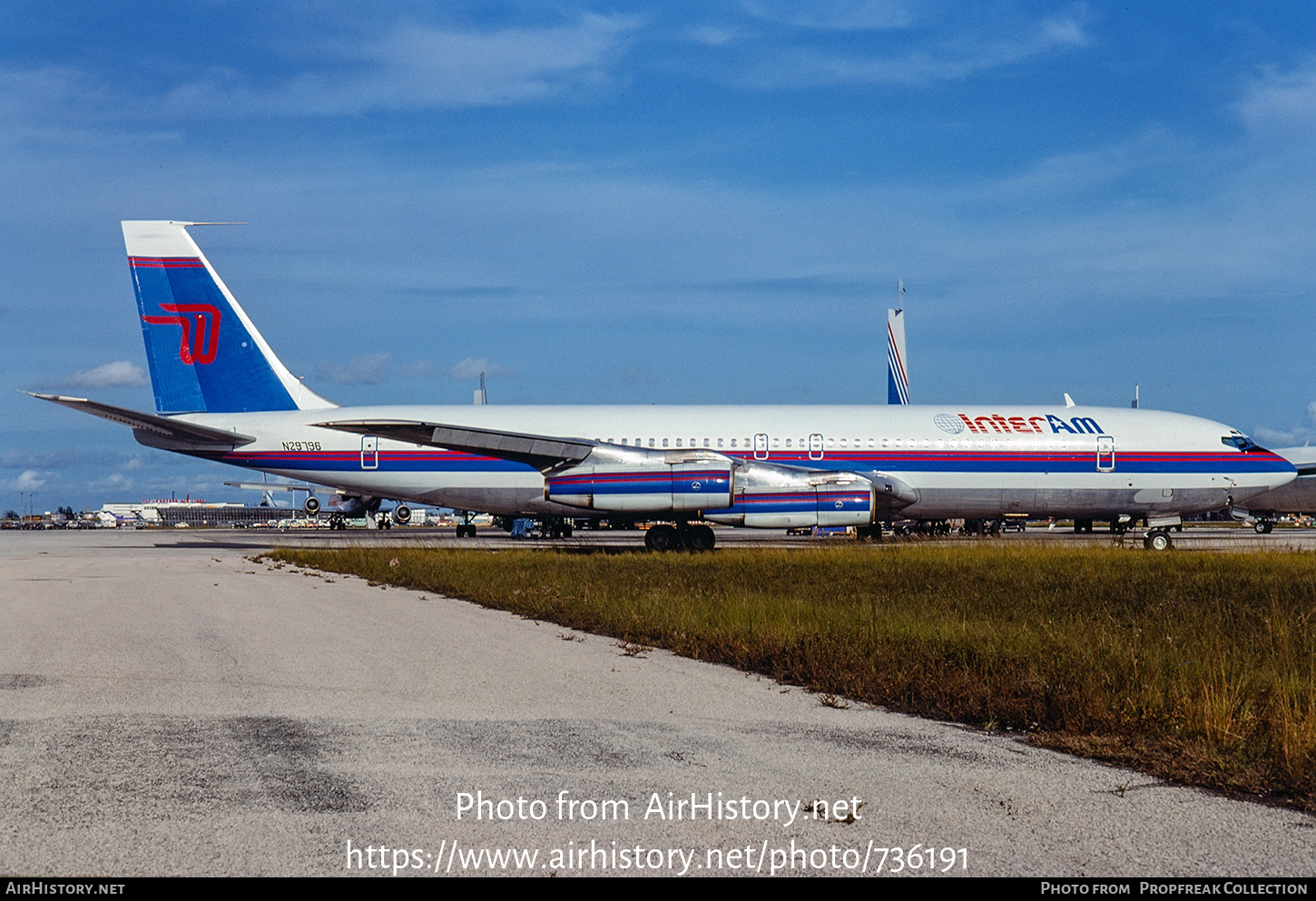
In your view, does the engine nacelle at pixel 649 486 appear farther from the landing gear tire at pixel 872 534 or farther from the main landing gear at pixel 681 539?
the landing gear tire at pixel 872 534

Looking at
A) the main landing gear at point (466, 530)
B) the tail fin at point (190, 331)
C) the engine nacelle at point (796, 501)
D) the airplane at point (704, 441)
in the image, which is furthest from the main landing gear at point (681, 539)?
the main landing gear at point (466, 530)

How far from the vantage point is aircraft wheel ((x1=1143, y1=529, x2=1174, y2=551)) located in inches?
1188

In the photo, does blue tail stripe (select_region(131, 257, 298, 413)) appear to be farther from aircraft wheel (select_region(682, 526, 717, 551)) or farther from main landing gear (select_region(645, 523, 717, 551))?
aircraft wheel (select_region(682, 526, 717, 551))

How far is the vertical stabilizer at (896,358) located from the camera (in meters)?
95.0

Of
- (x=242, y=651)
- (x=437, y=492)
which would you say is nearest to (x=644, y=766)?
(x=242, y=651)

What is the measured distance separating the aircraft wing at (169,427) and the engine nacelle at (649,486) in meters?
12.4

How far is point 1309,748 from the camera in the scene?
19.7 ft

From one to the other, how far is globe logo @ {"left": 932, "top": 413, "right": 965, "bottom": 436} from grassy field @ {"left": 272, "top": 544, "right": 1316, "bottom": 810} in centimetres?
1030

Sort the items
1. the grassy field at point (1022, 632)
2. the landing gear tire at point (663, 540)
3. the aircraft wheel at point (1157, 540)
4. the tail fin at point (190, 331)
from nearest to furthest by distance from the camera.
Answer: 1. the grassy field at point (1022, 632)
2. the landing gear tire at point (663, 540)
3. the aircraft wheel at point (1157, 540)
4. the tail fin at point (190, 331)

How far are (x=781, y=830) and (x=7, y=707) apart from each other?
19.5 feet

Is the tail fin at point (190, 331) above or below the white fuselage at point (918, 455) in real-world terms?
above

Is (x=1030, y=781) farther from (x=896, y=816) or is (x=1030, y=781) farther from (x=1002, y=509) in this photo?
(x=1002, y=509)

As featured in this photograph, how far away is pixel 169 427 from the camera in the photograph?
32.3 meters

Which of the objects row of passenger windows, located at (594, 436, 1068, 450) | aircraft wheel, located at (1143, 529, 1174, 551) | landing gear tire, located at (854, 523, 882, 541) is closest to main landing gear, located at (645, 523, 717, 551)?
row of passenger windows, located at (594, 436, 1068, 450)
